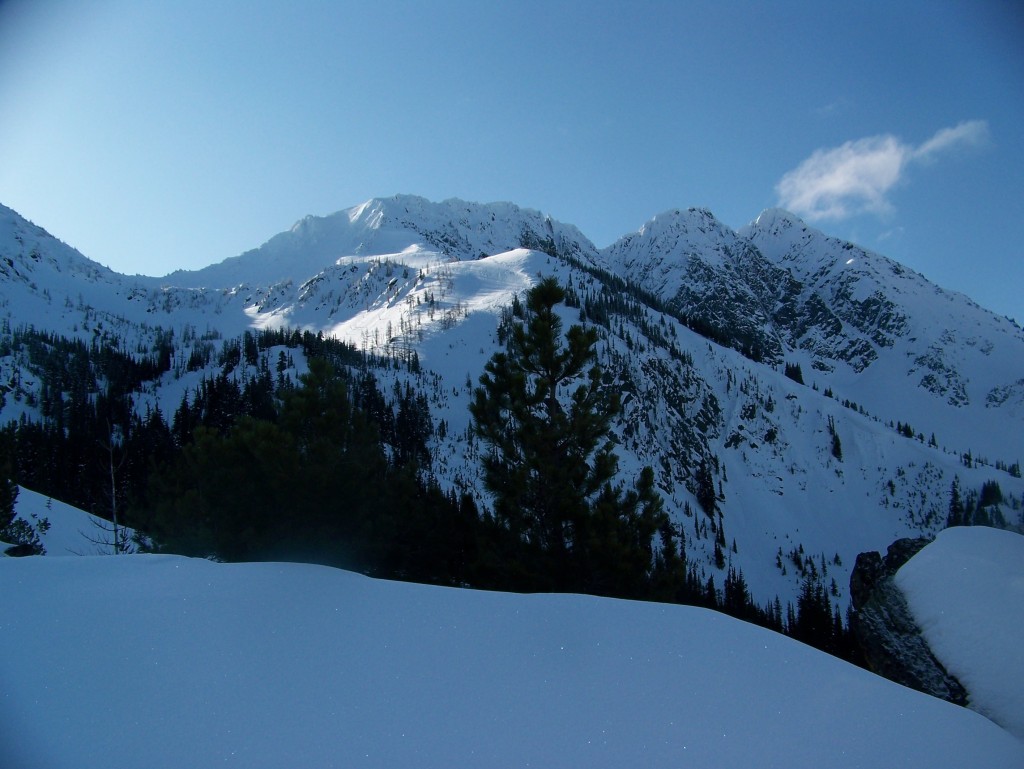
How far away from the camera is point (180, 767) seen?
3.03 meters

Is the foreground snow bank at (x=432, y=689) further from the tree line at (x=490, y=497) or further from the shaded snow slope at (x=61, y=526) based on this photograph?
the shaded snow slope at (x=61, y=526)

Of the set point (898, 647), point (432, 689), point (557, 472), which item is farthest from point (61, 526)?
point (898, 647)

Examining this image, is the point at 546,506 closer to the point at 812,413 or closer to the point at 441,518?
the point at 441,518

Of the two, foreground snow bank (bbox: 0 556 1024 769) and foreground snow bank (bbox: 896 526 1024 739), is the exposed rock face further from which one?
foreground snow bank (bbox: 0 556 1024 769)

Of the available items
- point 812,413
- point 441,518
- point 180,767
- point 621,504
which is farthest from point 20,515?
point 812,413

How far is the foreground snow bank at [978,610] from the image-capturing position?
4961 millimetres

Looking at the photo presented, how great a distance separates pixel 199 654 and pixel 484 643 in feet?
6.70

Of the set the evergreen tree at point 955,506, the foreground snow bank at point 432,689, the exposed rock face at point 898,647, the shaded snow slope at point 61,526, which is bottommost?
the evergreen tree at point 955,506

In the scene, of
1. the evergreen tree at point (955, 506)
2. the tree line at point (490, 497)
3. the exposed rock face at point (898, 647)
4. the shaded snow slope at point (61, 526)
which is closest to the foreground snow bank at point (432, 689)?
the exposed rock face at point (898, 647)

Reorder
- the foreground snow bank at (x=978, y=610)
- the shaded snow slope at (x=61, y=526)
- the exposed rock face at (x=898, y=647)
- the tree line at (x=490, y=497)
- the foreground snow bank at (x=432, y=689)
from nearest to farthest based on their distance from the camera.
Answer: the foreground snow bank at (x=432, y=689) → the foreground snow bank at (x=978, y=610) → the exposed rock face at (x=898, y=647) → the tree line at (x=490, y=497) → the shaded snow slope at (x=61, y=526)

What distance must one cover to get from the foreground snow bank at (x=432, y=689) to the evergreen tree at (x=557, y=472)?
6858 millimetres

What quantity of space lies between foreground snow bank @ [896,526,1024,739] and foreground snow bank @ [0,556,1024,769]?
146cm

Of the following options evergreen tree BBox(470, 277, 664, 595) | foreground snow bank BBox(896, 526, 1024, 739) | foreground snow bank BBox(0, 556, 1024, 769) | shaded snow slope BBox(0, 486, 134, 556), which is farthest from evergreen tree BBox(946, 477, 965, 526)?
foreground snow bank BBox(0, 556, 1024, 769)

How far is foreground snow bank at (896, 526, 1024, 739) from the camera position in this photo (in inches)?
195
